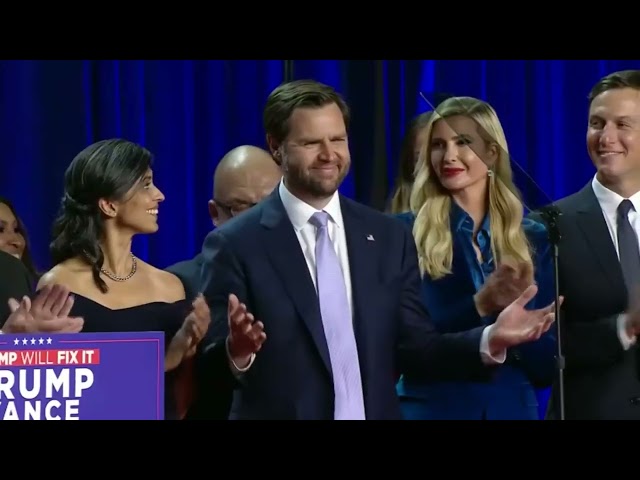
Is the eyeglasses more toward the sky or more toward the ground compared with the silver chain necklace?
more toward the sky

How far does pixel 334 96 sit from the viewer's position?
141 inches

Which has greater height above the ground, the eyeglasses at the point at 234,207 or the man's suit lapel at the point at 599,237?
the eyeglasses at the point at 234,207

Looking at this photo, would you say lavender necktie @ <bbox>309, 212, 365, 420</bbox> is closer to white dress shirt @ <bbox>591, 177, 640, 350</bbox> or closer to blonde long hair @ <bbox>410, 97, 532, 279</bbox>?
blonde long hair @ <bbox>410, 97, 532, 279</bbox>

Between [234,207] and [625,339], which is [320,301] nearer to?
[234,207]

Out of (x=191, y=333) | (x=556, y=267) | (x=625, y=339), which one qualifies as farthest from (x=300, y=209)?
(x=625, y=339)

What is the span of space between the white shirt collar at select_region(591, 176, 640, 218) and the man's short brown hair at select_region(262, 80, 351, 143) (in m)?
0.91

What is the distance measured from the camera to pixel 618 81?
3.63m

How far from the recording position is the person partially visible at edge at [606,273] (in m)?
3.56

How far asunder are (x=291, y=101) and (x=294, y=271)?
584 mm

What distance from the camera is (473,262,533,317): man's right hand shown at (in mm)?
3549

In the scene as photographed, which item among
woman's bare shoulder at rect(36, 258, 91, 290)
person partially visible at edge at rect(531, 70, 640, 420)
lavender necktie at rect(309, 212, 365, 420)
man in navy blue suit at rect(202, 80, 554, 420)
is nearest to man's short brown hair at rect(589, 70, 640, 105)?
person partially visible at edge at rect(531, 70, 640, 420)

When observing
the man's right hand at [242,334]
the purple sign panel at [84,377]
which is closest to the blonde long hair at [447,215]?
the man's right hand at [242,334]

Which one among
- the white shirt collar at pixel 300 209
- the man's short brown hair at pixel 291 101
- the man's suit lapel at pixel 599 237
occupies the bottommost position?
the man's suit lapel at pixel 599 237

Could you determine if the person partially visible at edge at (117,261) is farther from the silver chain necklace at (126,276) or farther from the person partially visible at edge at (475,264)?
the person partially visible at edge at (475,264)
